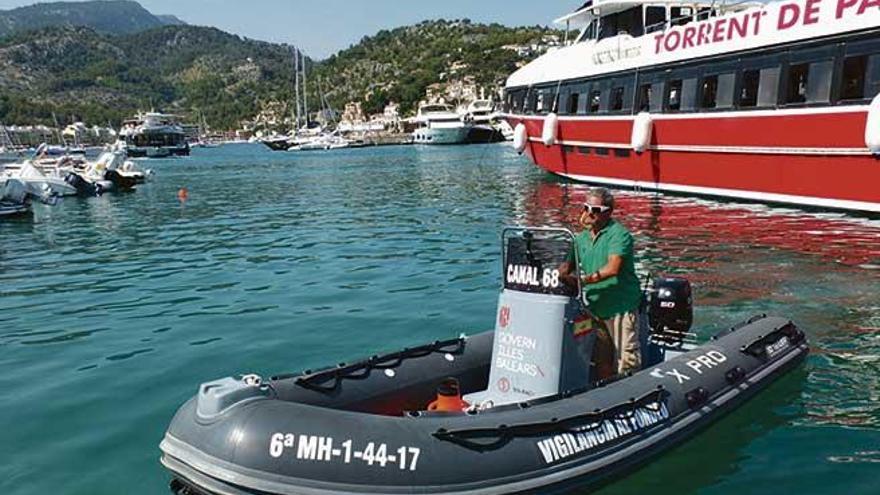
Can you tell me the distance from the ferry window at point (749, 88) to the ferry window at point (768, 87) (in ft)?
0.70

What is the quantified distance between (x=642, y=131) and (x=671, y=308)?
52.7ft

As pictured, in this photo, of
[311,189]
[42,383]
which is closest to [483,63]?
[311,189]

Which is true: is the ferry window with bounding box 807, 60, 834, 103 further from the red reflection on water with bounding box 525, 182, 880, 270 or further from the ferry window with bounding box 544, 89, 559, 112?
the ferry window with bounding box 544, 89, 559, 112

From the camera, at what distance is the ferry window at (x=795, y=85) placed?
18938 millimetres

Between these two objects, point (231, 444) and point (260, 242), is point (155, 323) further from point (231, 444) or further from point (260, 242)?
point (260, 242)

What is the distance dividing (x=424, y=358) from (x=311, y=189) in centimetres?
3372

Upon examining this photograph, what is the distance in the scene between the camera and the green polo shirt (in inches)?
269

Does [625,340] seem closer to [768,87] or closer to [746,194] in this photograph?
[768,87]

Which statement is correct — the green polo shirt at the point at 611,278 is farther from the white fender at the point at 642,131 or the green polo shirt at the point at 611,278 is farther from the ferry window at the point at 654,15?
the ferry window at the point at 654,15

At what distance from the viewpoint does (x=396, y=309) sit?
486 inches

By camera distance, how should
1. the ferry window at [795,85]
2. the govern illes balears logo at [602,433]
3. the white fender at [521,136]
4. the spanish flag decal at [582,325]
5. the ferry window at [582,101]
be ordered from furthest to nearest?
the white fender at [521,136] → the ferry window at [582,101] → the ferry window at [795,85] → the spanish flag decal at [582,325] → the govern illes balears logo at [602,433]

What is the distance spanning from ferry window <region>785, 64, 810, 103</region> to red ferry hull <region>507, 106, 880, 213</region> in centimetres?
45

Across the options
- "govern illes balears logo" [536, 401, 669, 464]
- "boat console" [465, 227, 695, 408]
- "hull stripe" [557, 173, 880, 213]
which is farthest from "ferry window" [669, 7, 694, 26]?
"govern illes balears logo" [536, 401, 669, 464]

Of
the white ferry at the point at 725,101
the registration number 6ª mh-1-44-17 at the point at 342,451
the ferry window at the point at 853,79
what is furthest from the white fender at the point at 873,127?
the registration number 6ª mh-1-44-17 at the point at 342,451
